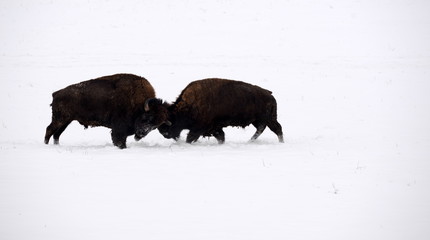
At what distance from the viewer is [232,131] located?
1556cm

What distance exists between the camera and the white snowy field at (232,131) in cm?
666

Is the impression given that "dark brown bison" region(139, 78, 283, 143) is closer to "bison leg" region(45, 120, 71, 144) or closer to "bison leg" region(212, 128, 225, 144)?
"bison leg" region(212, 128, 225, 144)

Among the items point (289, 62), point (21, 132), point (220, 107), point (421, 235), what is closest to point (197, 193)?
point (421, 235)

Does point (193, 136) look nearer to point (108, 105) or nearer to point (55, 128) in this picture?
point (108, 105)

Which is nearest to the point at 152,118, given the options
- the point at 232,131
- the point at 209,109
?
the point at 209,109

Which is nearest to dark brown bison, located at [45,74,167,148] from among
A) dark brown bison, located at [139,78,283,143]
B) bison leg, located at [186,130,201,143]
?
dark brown bison, located at [139,78,283,143]

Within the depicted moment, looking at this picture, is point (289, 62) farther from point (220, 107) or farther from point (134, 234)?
point (134, 234)

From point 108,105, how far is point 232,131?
503 cm

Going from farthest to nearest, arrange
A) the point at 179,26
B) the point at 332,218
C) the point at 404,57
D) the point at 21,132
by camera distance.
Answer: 1. the point at 179,26
2. the point at 404,57
3. the point at 21,132
4. the point at 332,218

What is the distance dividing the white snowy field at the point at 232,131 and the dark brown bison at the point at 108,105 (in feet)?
2.15

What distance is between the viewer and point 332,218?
664 centimetres

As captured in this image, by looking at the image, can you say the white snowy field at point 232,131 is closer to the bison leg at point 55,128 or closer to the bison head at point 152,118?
the bison leg at point 55,128

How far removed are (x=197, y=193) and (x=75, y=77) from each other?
16.3 metres

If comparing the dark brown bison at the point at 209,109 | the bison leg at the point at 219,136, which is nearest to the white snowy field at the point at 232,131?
the bison leg at the point at 219,136
